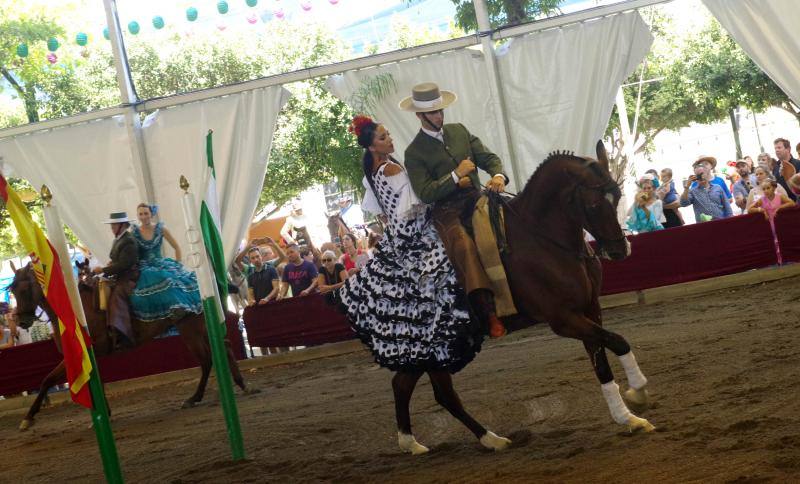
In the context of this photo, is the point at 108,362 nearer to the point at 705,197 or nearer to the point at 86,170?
the point at 86,170

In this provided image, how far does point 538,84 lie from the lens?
12961mm

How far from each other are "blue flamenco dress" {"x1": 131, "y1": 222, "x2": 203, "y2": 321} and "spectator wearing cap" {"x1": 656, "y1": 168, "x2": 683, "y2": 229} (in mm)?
7005

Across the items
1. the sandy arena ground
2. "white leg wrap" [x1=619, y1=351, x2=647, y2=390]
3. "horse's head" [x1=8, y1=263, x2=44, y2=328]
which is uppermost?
"horse's head" [x1=8, y1=263, x2=44, y2=328]

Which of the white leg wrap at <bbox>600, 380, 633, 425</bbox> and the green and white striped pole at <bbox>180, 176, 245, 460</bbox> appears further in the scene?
the green and white striped pole at <bbox>180, 176, 245, 460</bbox>

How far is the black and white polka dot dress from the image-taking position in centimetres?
611

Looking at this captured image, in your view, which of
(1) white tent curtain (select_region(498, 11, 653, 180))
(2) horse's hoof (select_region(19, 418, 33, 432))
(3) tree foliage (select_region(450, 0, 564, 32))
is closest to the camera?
(2) horse's hoof (select_region(19, 418, 33, 432))

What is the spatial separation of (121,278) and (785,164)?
870 centimetres

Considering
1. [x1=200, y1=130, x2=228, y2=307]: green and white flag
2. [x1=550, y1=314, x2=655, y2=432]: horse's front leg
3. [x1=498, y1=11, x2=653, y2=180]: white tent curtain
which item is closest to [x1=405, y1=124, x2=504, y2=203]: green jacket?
[x1=550, y1=314, x2=655, y2=432]: horse's front leg

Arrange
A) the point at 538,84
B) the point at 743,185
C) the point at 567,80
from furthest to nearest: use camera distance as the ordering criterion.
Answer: the point at 743,185 < the point at 538,84 < the point at 567,80

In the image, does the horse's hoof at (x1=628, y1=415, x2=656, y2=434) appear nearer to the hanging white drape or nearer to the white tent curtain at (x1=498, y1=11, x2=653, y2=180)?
the white tent curtain at (x1=498, y1=11, x2=653, y2=180)

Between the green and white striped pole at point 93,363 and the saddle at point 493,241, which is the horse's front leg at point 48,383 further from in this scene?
the saddle at point 493,241

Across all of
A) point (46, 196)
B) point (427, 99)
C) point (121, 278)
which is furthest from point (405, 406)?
point (121, 278)

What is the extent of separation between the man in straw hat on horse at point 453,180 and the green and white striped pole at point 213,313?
62.4 inches

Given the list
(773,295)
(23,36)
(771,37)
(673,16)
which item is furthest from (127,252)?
(673,16)
